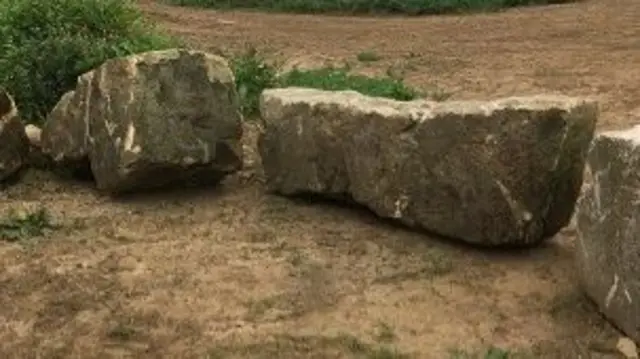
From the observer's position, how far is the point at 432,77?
10.6 metres

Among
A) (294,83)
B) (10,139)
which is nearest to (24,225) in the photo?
(10,139)

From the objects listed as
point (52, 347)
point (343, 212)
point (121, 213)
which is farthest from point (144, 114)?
point (52, 347)

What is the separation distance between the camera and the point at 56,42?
8391 mm

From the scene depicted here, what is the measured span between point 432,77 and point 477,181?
4.92 metres

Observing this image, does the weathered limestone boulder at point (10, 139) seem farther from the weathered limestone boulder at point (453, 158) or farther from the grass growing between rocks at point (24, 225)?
the weathered limestone boulder at point (453, 158)


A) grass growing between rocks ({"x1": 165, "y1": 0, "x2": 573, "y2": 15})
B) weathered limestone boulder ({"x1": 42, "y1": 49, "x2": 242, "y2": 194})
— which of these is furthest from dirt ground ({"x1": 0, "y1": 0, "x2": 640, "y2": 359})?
grass growing between rocks ({"x1": 165, "y1": 0, "x2": 573, "y2": 15})

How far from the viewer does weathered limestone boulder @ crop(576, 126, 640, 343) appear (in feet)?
15.6

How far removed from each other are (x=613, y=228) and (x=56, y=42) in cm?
497

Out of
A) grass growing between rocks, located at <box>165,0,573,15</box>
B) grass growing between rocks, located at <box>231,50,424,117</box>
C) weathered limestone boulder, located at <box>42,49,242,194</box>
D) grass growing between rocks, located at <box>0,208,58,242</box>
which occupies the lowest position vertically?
grass growing between rocks, located at <box>165,0,573,15</box>

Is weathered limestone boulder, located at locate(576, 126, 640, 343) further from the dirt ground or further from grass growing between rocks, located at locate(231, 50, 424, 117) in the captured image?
grass growing between rocks, located at locate(231, 50, 424, 117)

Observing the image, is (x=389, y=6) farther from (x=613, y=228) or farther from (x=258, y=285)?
(x=613, y=228)

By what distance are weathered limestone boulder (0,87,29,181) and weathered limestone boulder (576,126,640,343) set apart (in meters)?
3.72

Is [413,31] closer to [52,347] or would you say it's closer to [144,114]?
[144,114]

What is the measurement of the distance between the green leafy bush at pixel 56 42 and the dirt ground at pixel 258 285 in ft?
3.82
